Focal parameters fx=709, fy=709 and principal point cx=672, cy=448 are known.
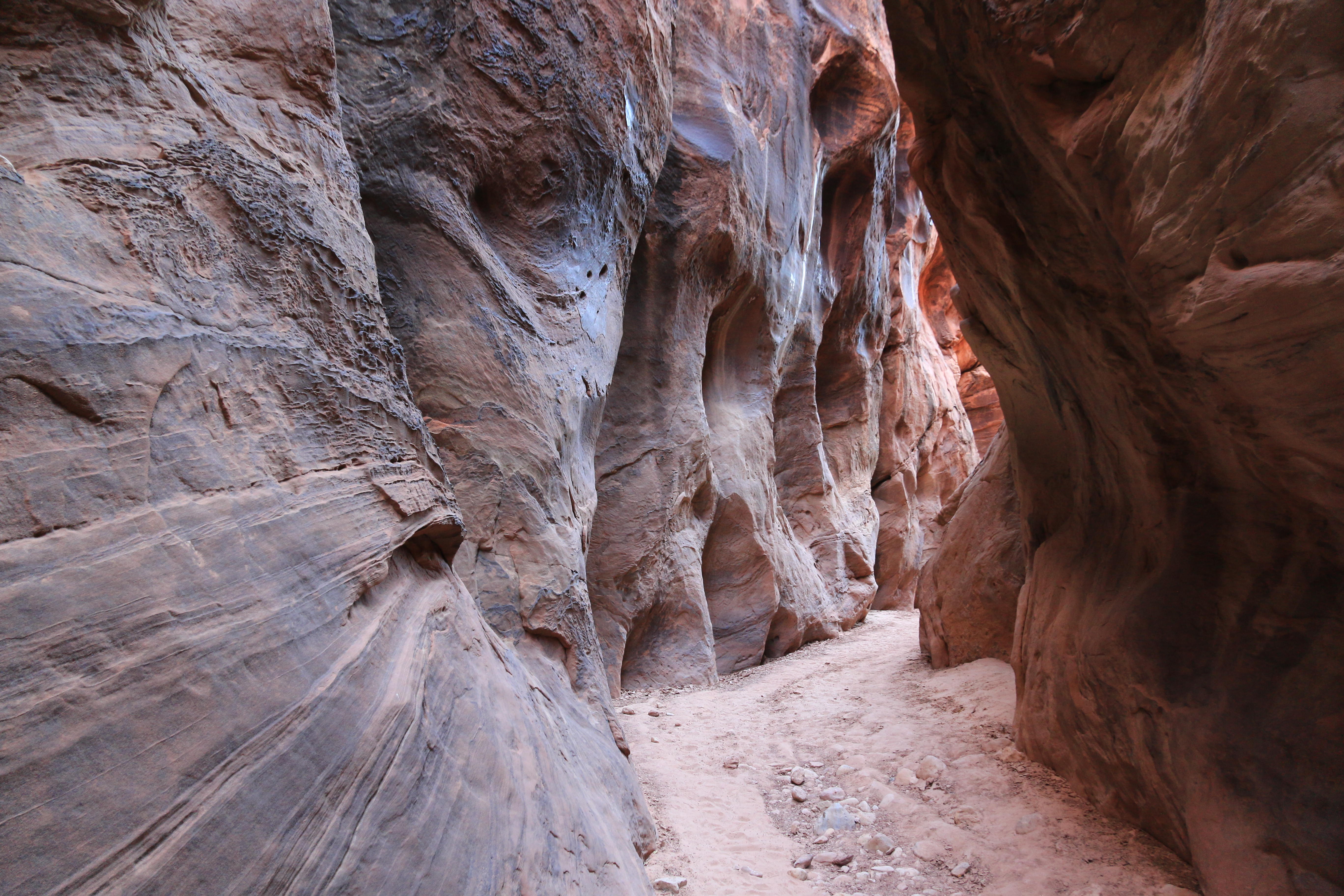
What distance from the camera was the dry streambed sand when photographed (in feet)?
10.1

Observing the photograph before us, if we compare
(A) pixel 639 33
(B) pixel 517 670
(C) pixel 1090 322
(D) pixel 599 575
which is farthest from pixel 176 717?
(A) pixel 639 33

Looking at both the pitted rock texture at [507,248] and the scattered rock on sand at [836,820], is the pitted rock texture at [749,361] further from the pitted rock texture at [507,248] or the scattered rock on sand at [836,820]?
the scattered rock on sand at [836,820]

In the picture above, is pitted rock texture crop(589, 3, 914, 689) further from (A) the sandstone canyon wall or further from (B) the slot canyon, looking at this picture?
(B) the slot canyon

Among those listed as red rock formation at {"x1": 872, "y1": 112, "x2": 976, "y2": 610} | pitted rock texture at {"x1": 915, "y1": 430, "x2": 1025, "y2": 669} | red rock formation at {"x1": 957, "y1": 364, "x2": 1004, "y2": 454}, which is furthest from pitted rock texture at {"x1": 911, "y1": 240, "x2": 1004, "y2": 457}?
pitted rock texture at {"x1": 915, "y1": 430, "x2": 1025, "y2": 669}

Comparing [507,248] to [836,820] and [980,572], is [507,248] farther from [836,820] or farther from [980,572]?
[980,572]

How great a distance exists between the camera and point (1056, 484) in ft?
14.8

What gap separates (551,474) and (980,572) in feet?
11.6

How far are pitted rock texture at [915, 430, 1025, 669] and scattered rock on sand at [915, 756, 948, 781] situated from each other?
136 centimetres

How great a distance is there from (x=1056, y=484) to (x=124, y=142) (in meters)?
4.84

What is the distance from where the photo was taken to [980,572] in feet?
18.3

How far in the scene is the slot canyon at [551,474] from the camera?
1.60 m

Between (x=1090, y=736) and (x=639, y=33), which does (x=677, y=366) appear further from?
(x=1090, y=736)

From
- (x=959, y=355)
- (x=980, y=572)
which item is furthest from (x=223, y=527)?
(x=959, y=355)

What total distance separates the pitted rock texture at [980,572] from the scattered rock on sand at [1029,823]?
1876 millimetres
